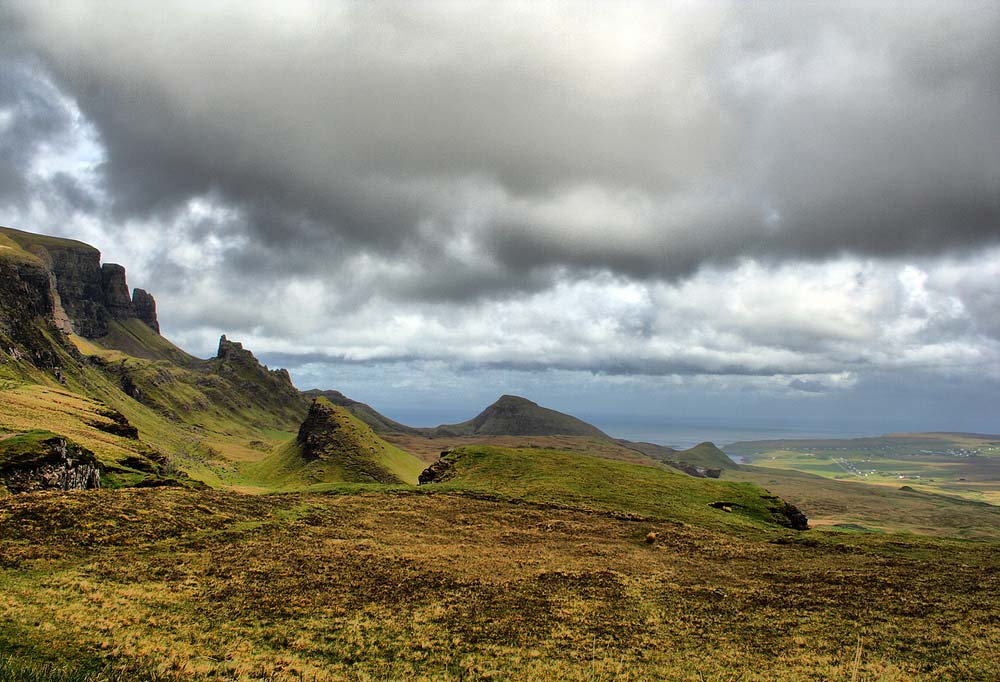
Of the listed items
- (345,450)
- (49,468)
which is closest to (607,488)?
(49,468)

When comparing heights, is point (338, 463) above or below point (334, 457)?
below

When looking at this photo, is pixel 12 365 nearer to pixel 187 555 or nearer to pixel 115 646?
pixel 187 555

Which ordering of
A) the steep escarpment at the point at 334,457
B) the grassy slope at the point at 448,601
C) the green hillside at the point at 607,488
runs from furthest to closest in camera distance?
the steep escarpment at the point at 334,457 < the green hillside at the point at 607,488 < the grassy slope at the point at 448,601

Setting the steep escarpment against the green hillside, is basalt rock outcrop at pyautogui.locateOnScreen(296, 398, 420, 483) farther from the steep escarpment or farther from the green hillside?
the green hillside

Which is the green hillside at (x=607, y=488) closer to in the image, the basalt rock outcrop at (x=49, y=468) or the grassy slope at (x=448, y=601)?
the grassy slope at (x=448, y=601)

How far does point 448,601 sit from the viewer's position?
30.4 m

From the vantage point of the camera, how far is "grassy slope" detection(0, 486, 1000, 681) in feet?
72.9

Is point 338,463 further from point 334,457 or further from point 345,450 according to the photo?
point 345,450

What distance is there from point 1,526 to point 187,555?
1045 cm

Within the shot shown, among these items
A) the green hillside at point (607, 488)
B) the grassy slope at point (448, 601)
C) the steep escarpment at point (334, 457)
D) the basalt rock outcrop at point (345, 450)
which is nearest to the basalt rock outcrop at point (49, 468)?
the grassy slope at point (448, 601)

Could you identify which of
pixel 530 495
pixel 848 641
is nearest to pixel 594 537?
pixel 530 495

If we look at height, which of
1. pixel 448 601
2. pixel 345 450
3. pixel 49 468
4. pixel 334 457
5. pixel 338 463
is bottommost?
pixel 338 463

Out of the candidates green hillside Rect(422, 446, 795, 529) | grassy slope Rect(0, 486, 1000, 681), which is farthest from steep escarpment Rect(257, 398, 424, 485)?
grassy slope Rect(0, 486, 1000, 681)

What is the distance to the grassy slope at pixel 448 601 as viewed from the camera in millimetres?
22219
